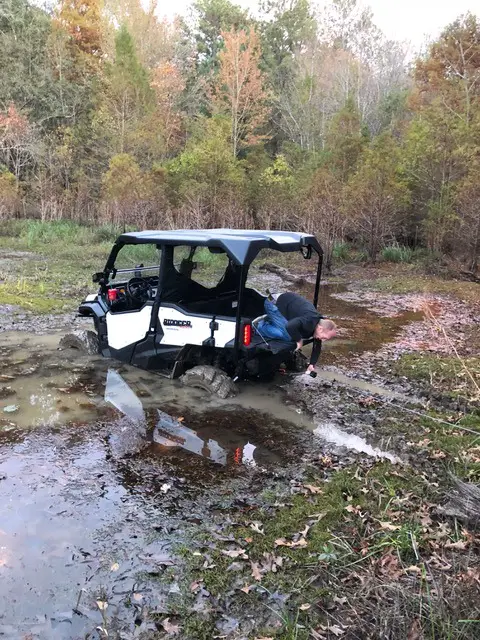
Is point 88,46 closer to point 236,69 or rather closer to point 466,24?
point 236,69

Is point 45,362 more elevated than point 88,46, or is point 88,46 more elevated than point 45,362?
point 88,46

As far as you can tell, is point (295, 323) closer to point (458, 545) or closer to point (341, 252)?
point (458, 545)

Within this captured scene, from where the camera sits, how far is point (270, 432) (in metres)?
5.41

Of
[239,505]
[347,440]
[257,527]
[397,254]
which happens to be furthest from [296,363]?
[397,254]

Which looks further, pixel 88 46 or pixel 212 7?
pixel 212 7

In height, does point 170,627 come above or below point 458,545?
below

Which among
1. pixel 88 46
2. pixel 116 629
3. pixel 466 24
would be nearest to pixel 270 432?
pixel 116 629

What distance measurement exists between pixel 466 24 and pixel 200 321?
23051 mm

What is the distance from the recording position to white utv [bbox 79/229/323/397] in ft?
18.8

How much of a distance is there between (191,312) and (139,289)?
1.39 meters

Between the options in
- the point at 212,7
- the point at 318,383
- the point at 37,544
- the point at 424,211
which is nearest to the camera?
the point at 37,544

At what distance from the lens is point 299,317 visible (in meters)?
5.89

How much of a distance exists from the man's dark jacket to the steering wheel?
1.97 m

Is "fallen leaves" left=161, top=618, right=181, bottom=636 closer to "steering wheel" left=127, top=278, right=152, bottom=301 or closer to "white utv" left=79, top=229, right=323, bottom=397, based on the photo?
"white utv" left=79, top=229, right=323, bottom=397
